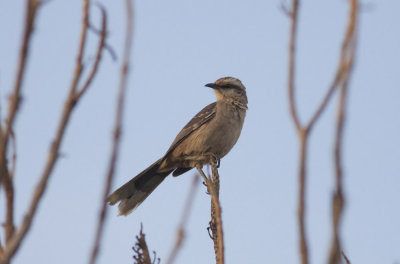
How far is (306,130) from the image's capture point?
1.16 metres

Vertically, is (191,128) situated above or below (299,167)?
above

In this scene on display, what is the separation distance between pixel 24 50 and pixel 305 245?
0.73 m

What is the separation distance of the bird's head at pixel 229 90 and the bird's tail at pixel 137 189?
4.66 feet

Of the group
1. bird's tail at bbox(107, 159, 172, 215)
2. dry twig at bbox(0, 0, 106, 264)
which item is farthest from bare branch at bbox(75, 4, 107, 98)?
bird's tail at bbox(107, 159, 172, 215)

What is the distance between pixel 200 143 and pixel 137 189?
1122mm

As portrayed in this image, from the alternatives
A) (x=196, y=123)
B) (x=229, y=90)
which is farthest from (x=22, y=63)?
(x=229, y=90)

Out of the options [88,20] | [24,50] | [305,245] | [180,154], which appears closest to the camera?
[305,245]

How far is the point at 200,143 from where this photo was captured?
25.8 ft

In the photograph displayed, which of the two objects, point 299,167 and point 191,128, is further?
point 191,128

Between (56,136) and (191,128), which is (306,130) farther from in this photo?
(191,128)

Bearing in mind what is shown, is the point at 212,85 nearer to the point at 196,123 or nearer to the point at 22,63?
the point at 196,123

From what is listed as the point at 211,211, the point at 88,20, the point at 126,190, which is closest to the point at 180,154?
the point at 126,190

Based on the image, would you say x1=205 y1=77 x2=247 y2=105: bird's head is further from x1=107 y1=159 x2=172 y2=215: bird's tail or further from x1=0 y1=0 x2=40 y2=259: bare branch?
x1=0 y1=0 x2=40 y2=259: bare branch

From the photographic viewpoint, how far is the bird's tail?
7.34 m
